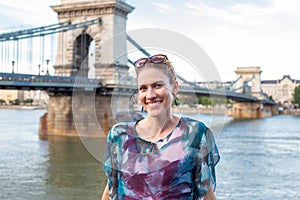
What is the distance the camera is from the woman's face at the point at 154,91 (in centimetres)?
154

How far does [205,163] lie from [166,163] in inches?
4.8

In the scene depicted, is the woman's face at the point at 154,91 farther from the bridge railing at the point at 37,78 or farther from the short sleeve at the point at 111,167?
the bridge railing at the point at 37,78

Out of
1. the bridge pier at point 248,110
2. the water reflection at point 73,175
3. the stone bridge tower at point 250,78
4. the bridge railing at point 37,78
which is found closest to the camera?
the water reflection at point 73,175

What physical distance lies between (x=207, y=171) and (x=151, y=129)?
0.22m

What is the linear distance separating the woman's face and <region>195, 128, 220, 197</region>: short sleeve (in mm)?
164

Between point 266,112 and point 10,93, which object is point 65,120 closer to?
point 266,112

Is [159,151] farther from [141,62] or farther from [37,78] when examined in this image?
[37,78]

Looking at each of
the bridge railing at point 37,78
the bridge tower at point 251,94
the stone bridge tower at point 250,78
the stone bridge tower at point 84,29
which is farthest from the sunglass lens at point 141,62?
the stone bridge tower at point 250,78

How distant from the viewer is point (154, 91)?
5.08 feet

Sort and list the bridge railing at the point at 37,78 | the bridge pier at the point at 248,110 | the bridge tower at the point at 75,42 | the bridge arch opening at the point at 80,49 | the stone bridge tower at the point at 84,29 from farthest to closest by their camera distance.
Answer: the bridge pier at the point at 248,110 < the bridge arch opening at the point at 80,49 < the stone bridge tower at the point at 84,29 < the bridge tower at the point at 75,42 < the bridge railing at the point at 37,78

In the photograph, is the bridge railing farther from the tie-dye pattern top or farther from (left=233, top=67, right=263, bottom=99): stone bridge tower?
(left=233, top=67, right=263, bottom=99): stone bridge tower

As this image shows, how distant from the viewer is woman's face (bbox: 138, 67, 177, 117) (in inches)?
60.6

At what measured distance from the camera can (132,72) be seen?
1716 millimetres

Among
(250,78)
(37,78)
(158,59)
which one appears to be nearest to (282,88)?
(250,78)
